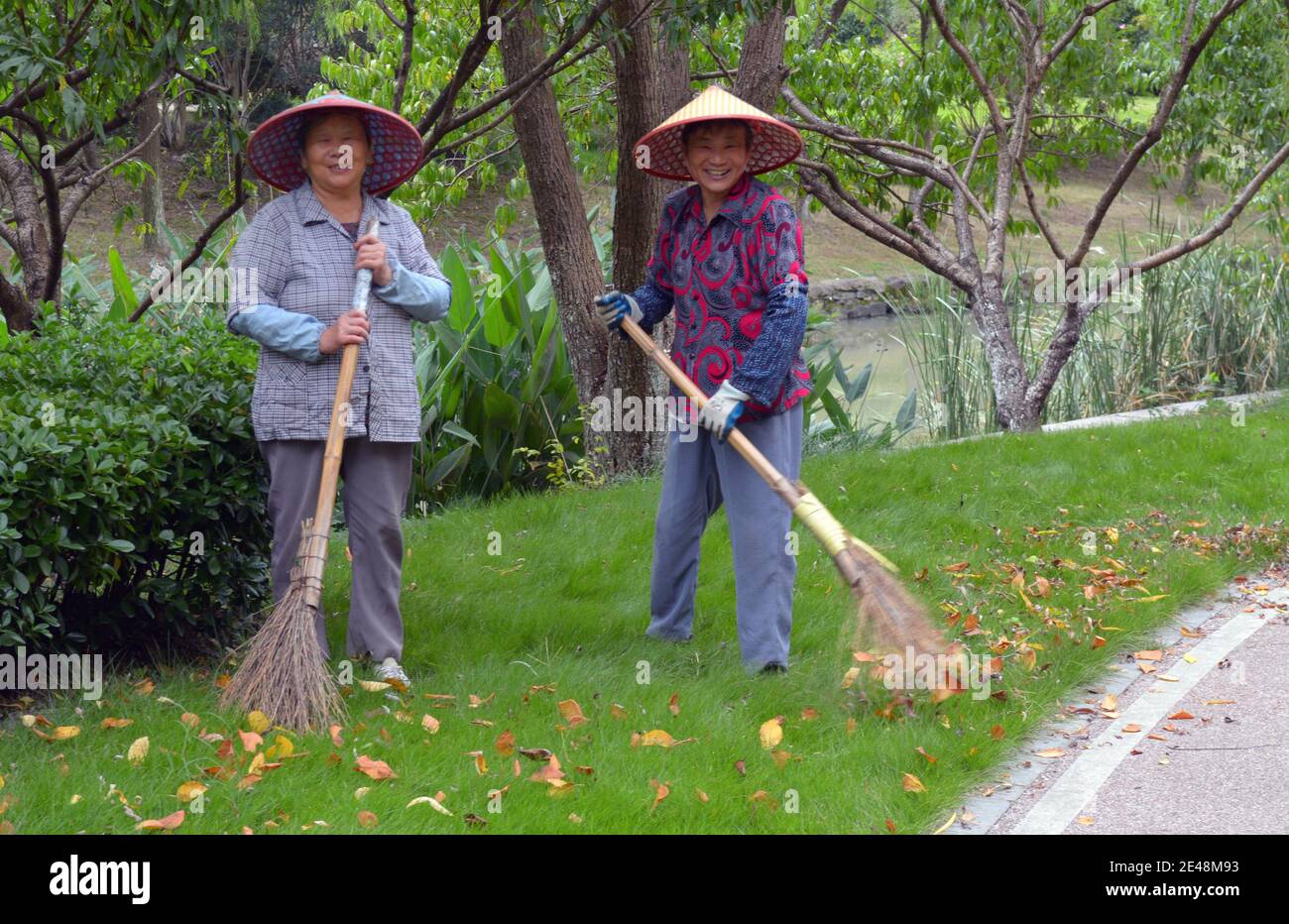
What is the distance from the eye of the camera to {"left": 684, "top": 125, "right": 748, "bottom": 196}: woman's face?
5094 millimetres

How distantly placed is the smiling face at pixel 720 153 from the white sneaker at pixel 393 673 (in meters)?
2.03

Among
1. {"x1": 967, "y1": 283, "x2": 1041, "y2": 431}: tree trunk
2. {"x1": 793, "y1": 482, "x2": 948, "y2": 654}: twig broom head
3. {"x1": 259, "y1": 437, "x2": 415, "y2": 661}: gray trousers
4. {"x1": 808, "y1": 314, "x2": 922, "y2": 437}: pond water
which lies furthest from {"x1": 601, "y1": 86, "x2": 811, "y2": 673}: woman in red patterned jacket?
{"x1": 808, "y1": 314, "x2": 922, "y2": 437}: pond water

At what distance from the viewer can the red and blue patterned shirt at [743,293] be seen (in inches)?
196

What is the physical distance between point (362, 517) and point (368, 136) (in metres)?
1.36

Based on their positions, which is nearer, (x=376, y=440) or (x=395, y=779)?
(x=395, y=779)

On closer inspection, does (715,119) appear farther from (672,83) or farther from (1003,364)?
(1003,364)

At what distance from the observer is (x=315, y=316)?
4.88 m

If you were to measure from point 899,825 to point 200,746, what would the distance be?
2096 mm

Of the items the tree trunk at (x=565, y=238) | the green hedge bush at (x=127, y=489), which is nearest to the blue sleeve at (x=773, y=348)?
the green hedge bush at (x=127, y=489)

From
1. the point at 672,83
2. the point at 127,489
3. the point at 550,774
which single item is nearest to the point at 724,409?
the point at 550,774

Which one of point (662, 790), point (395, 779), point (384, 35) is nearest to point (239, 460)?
point (395, 779)

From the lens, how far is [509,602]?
6.02 m

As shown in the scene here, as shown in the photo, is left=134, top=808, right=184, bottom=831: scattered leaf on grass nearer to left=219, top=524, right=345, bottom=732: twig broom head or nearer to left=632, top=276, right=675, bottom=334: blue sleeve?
left=219, top=524, right=345, bottom=732: twig broom head

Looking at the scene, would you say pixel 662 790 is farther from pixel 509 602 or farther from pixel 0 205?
pixel 0 205
